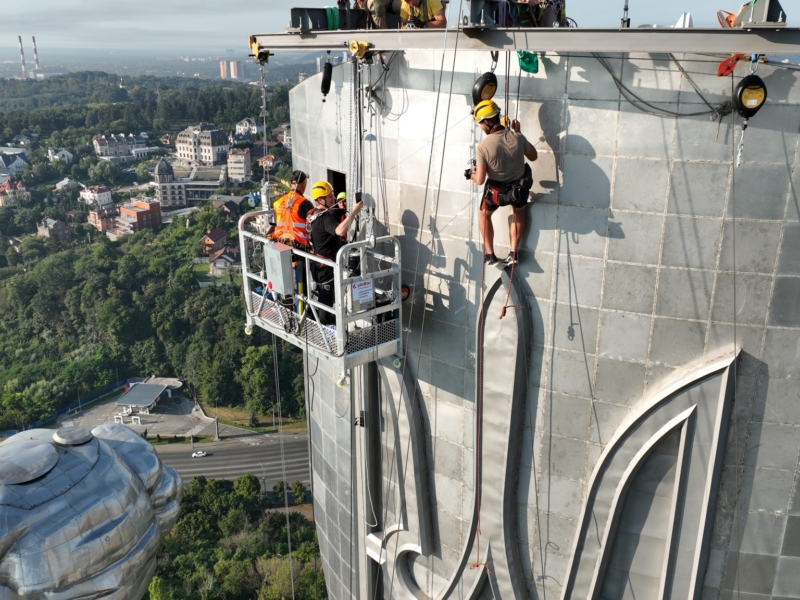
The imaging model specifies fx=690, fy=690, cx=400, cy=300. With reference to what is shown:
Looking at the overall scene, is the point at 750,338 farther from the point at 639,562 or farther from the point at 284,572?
the point at 284,572

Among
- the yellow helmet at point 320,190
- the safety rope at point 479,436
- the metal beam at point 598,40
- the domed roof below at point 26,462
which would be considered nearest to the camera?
the metal beam at point 598,40

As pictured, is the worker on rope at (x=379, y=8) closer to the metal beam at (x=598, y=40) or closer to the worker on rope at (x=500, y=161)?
the metal beam at (x=598, y=40)

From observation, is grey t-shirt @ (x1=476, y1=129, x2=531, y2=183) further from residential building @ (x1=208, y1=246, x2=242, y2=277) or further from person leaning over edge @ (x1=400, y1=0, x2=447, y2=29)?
residential building @ (x1=208, y1=246, x2=242, y2=277)

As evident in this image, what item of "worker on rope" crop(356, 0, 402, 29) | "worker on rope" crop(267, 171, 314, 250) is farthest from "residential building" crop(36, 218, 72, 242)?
"worker on rope" crop(267, 171, 314, 250)

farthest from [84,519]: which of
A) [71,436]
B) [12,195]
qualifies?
[12,195]

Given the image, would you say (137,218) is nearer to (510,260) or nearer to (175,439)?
(175,439)

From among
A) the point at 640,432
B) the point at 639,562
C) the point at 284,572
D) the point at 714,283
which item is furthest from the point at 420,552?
the point at 284,572

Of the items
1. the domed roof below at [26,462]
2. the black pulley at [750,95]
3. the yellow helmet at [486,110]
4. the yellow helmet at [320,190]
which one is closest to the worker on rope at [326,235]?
the yellow helmet at [320,190]
